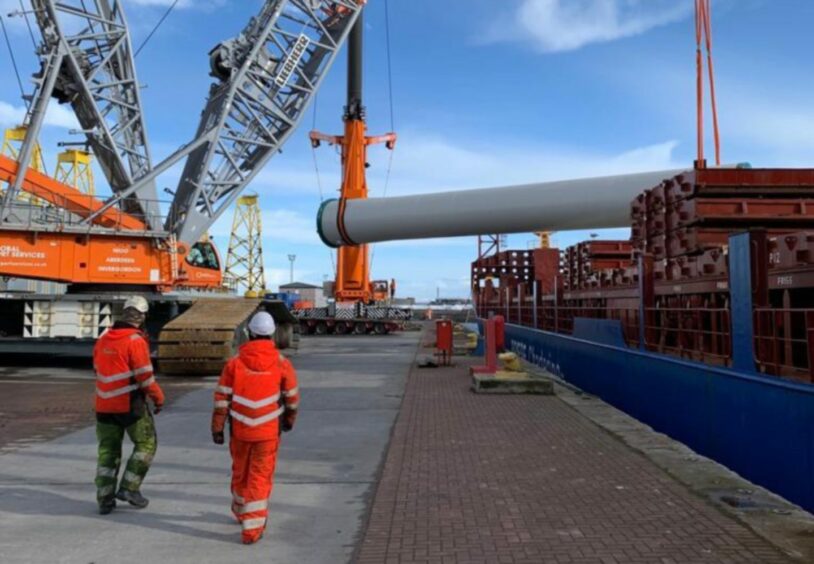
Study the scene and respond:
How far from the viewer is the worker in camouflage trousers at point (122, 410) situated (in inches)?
188

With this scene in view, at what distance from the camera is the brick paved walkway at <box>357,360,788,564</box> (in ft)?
12.9

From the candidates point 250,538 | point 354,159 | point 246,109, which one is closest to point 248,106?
point 246,109

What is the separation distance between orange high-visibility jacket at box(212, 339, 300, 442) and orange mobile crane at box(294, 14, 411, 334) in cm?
2142

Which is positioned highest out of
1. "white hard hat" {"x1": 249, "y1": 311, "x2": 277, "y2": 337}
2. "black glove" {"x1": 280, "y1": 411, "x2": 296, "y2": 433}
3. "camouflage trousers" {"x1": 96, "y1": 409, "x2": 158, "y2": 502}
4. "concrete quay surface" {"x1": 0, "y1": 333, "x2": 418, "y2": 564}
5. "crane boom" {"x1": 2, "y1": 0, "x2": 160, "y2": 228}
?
"crane boom" {"x1": 2, "y1": 0, "x2": 160, "y2": 228}

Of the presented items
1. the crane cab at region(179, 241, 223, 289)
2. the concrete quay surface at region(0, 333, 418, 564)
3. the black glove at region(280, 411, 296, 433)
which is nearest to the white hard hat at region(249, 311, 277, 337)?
the black glove at region(280, 411, 296, 433)

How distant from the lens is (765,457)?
5184 mm

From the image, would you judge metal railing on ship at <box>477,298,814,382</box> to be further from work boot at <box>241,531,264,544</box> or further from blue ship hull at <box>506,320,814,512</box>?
work boot at <box>241,531,264,544</box>

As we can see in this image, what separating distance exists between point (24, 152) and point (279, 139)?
679cm

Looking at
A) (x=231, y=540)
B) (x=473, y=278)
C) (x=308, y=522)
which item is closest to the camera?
(x=231, y=540)

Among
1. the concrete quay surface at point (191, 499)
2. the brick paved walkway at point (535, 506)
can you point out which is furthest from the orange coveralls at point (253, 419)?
the brick paved walkway at point (535, 506)

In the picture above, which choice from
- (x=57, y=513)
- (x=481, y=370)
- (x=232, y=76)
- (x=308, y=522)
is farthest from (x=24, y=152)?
(x=308, y=522)

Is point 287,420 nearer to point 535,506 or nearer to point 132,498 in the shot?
point 132,498

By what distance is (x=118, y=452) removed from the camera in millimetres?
4848

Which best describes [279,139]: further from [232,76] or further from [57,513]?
[57,513]
